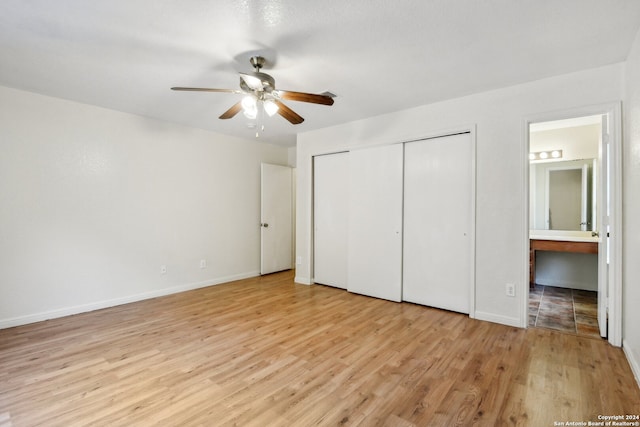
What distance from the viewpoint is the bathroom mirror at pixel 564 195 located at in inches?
167

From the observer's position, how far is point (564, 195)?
4.45 m

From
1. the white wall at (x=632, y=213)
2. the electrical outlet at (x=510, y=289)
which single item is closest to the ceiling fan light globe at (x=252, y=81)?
the white wall at (x=632, y=213)

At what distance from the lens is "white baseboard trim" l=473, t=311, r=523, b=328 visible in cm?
296

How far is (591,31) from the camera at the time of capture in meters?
2.06

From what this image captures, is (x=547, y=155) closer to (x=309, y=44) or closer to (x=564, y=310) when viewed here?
(x=564, y=310)

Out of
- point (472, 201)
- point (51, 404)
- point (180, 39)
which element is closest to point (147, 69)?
point (180, 39)

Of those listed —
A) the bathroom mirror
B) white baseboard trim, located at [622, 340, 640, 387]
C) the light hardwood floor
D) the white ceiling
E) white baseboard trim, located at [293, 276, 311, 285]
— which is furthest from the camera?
white baseboard trim, located at [293, 276, 311, 285]

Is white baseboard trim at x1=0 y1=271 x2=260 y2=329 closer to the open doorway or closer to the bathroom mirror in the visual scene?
the open doorway

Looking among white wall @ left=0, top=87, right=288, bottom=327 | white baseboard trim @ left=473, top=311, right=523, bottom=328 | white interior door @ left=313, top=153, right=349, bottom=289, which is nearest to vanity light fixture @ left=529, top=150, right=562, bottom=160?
white baseboard trim @ left=473, top=311, right=523, bottom=328

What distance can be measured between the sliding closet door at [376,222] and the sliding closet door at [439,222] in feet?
0.44

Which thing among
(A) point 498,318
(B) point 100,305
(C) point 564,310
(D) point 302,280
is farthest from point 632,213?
(B) point 100,305

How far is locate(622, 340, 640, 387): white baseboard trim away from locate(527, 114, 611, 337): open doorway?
48.2 inches

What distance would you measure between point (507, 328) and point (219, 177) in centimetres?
423

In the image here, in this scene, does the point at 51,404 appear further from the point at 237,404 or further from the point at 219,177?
the point at 219,177
